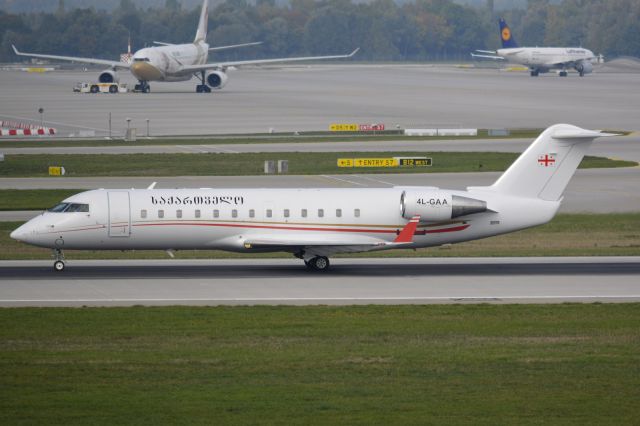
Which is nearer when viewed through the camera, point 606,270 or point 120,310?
point 120,310

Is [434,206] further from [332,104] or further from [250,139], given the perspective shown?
[332,104]

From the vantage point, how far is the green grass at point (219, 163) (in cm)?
6594

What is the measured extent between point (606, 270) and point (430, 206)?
6.24 m

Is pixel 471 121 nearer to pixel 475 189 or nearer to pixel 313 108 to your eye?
pixel 313 108

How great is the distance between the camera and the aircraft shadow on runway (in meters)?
37.1

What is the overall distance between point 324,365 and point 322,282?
444 inches

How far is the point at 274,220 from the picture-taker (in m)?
36.8

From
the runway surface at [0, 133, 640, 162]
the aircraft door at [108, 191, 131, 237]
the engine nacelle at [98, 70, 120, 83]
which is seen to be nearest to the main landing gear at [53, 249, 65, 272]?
the aircraft door at [108, 191, 131, 237]

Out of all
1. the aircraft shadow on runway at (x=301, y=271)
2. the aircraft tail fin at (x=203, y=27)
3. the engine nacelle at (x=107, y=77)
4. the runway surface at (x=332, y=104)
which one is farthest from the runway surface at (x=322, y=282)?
the aircraft tail fin at (x=203, y=27)

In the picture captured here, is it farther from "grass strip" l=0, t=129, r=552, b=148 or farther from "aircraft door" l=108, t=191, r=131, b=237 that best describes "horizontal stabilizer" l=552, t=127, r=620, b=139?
"grass strip" l=0, t=129, r=552, b=148

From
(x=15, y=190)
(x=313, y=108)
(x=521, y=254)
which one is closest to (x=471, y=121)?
(x=313, y=108)

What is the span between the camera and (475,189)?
3816cm

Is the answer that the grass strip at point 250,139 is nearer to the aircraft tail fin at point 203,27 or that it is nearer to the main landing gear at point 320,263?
the main landing gear at point 320,263

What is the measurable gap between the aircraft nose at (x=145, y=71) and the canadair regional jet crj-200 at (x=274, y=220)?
3723 inches
